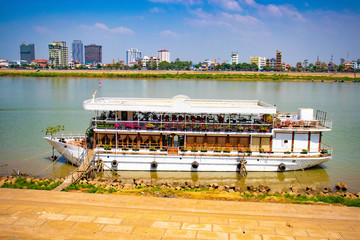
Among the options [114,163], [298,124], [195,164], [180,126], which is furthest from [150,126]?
[298,124]

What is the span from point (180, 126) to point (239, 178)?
17.5 ft

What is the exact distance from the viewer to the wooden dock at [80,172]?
17.7 m

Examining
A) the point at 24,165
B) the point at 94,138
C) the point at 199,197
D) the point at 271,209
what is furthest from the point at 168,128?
the point at 24,165

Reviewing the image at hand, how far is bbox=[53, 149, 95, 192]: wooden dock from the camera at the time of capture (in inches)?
699

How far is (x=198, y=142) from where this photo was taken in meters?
22.2

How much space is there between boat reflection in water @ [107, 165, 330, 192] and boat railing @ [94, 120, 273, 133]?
2.98 metres

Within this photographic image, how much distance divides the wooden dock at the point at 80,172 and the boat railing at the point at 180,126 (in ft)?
6.88

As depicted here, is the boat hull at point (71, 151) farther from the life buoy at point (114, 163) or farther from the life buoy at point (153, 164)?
the life buoy at point (153, 164)

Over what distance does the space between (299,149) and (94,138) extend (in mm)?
14249

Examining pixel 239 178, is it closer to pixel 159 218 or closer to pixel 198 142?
pixel 198 142

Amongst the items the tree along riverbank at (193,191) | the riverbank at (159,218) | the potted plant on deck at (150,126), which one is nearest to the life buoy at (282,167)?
the tree along riverbank at (193,191)

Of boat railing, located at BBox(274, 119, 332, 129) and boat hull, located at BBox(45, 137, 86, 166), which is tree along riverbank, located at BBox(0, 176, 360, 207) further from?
boat railing, located at BBox(274, 119, 332, 129)

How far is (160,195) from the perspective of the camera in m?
17.2

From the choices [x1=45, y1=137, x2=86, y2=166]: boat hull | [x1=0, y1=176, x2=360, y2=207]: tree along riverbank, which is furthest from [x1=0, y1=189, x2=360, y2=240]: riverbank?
[x1=45, y1=137, x2=86, y2=166]: boat hull
